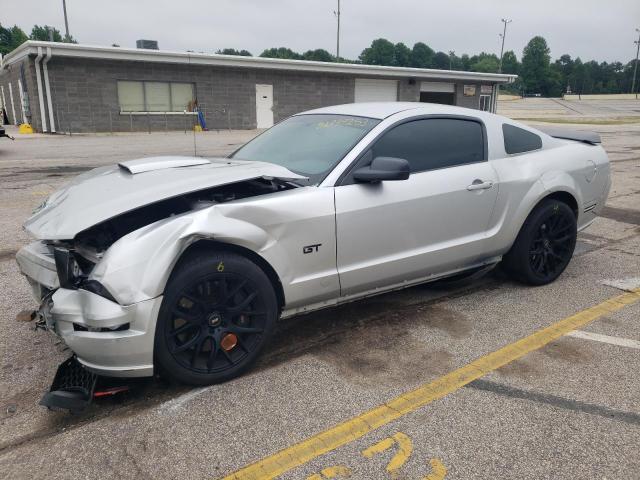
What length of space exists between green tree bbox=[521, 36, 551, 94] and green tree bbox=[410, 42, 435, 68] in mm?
21579

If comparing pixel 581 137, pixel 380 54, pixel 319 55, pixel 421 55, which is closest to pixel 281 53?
pixel 319 55

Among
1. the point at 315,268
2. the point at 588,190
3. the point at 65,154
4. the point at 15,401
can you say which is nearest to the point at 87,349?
the point at 15,401

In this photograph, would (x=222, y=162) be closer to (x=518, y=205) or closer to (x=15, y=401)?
(x=15, y=401)

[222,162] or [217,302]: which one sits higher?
[222,162]

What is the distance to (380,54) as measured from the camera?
116 meters

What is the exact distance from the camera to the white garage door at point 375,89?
1214 inches

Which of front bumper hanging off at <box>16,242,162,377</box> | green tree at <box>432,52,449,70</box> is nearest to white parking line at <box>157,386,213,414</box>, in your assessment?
front bumper hanging off at <box>16,242,162,377</box>

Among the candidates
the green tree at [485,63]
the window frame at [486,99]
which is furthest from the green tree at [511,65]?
the window frame at [486,99]

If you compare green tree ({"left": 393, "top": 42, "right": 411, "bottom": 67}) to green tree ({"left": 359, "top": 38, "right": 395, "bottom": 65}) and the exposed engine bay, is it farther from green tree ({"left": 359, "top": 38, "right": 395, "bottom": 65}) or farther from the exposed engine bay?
the exposed engine bay

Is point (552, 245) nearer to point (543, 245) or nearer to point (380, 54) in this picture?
point (543, 245)

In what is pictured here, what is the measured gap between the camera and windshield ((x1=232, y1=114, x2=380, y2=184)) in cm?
354

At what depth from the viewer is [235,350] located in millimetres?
3029

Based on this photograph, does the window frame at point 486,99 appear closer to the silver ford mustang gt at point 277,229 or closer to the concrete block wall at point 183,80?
the concrete block wall at point 183,80

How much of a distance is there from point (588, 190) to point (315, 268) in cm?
302
